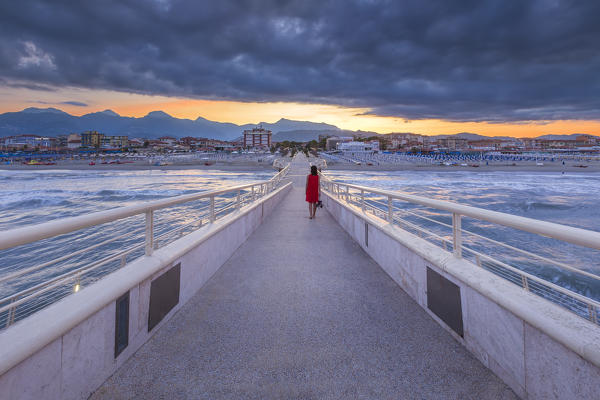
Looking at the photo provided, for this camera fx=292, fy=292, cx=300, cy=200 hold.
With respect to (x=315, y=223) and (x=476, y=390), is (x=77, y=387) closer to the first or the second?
(x=476, y=390)

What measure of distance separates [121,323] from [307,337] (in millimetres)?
1532

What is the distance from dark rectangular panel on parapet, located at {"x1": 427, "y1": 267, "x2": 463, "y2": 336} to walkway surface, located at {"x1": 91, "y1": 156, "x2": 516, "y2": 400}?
13 cm

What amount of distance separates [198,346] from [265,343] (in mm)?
573

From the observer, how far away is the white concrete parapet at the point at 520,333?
1545mm

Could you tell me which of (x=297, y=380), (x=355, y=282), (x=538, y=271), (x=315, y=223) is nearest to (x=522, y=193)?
(x=538, y=271)

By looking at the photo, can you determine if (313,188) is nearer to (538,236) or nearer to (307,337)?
(307,337)

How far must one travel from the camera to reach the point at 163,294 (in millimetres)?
2793

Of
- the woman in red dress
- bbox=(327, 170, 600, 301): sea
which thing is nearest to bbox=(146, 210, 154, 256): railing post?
bbox=(327, 170, 600, 301): sea

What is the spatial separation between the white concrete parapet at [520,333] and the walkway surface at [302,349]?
17 centimetres

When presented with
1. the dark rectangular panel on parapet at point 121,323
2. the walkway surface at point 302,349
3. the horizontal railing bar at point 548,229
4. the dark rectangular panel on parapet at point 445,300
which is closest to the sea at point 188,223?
the dark rectangular panel on parapet at point 121,323

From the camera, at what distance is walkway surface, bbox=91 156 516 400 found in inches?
79.9

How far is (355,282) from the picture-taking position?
3.98 m

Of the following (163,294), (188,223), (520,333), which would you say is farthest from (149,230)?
(520,333)

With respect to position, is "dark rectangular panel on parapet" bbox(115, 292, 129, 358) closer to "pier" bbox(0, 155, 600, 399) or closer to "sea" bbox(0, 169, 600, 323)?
"pier" bbox(0, 155, 600, 399)
